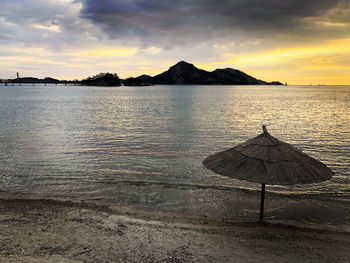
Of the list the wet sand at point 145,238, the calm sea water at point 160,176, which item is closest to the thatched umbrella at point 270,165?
the wet sand at point 145,238

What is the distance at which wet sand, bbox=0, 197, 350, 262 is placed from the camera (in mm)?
7586

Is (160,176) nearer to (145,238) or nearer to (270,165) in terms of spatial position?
(145,238)

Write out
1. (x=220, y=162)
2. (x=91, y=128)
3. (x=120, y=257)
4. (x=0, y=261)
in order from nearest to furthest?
1. (x=0, y=261)
2. (x=120, y=257)
3. (x=220, y=162)
4. (x=91, y=128)

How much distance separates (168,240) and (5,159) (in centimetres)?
1635

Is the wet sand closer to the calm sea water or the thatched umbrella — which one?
the calm sea water

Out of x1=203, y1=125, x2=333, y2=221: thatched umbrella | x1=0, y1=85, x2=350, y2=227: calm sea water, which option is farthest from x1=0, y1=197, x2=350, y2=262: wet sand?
x1=203, y1=125, x2=333, y2=221: thatched umbrella

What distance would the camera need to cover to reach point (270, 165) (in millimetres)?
8852

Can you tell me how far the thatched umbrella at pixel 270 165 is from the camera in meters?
8.66

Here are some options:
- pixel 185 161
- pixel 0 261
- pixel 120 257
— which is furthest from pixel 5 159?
pixel 120 257

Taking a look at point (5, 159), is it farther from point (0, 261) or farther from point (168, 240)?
point (168, 240)

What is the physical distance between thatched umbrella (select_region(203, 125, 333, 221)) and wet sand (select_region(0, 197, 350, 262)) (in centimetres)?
211

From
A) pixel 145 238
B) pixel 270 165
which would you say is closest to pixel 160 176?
pixel 145 238

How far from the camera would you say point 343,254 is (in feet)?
26.6

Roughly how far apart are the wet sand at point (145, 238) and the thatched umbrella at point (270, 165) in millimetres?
2115
